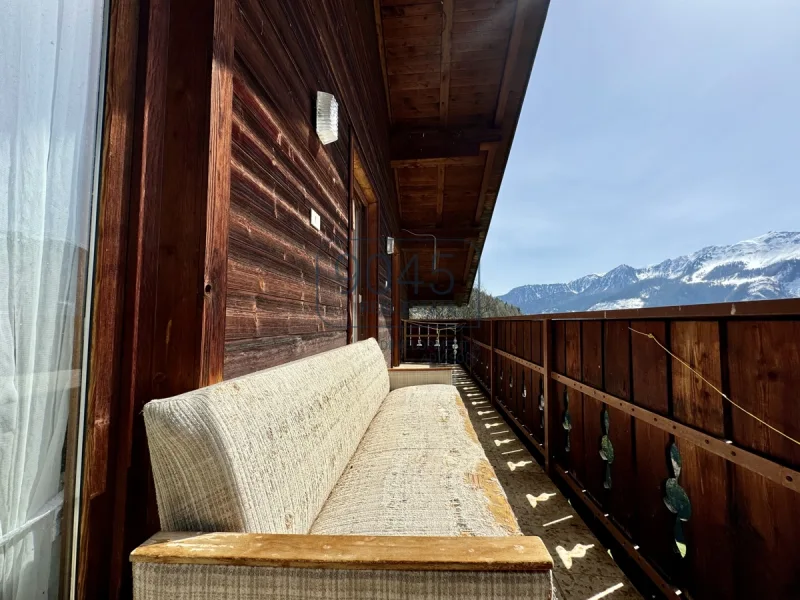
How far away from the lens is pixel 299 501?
0.91m

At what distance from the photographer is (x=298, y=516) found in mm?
894

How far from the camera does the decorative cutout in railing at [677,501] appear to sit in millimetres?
1164

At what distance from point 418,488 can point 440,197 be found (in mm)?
5766

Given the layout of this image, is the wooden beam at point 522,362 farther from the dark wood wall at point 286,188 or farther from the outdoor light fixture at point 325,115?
the outdoor light fixture at point 325,115

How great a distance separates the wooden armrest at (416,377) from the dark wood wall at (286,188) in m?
0.81

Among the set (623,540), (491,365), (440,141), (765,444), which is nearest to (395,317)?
(491,365)

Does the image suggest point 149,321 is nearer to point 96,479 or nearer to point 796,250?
point 96,479

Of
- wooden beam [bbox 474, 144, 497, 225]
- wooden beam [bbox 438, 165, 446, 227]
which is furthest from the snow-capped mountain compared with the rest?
wooden beam [bbox 474, 144, 497, 225]

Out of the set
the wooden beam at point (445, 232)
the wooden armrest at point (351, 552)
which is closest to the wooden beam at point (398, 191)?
the wooden beam at point (445, 232)

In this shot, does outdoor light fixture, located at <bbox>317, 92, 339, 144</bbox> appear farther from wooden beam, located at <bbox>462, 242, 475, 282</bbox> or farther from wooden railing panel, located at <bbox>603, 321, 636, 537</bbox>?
wooden beam, located at <bbox>462, 242, 475, 282</bbox>

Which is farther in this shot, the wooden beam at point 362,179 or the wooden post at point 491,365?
the wooden post at point 491,365

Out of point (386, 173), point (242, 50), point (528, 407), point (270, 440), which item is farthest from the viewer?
point (386, 173)

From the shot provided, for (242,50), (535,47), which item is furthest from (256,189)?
(535,47)

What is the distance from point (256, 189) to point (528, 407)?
273 centimetres
